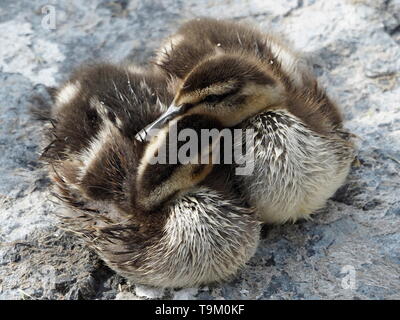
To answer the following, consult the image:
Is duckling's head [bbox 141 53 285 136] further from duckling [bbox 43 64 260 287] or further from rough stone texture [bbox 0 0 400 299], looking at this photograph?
rough stone texture [bbox 0 0 400 299]

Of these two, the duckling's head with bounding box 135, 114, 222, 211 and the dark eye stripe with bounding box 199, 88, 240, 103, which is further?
the dark eye stripe with bounding box 199, 88, 240, 103

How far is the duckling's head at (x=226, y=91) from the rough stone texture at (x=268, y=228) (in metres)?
0.50

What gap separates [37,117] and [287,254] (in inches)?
50.2

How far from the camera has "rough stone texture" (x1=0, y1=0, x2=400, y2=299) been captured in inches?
93.7

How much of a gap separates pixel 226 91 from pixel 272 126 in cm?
22

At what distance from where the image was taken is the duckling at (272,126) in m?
2.31

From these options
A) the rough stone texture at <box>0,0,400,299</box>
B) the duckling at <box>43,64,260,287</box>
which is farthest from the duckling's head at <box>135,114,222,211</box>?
the rough stone texture at <box>0,0,400,299</box>

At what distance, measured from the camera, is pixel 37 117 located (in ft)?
9.94

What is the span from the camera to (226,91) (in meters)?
2.31

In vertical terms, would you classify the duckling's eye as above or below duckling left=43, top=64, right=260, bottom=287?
above

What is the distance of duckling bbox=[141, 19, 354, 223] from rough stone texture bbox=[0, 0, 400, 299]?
176mm

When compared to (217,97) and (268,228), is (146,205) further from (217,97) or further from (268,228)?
(268,228)

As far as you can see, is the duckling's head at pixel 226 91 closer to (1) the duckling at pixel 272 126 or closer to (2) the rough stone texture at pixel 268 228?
(1) the duckling at pixel 272 126

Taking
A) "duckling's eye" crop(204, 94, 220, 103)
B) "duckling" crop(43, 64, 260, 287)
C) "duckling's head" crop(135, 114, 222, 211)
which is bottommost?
Result: "duckling" crop(43, 64, 260, 287)
